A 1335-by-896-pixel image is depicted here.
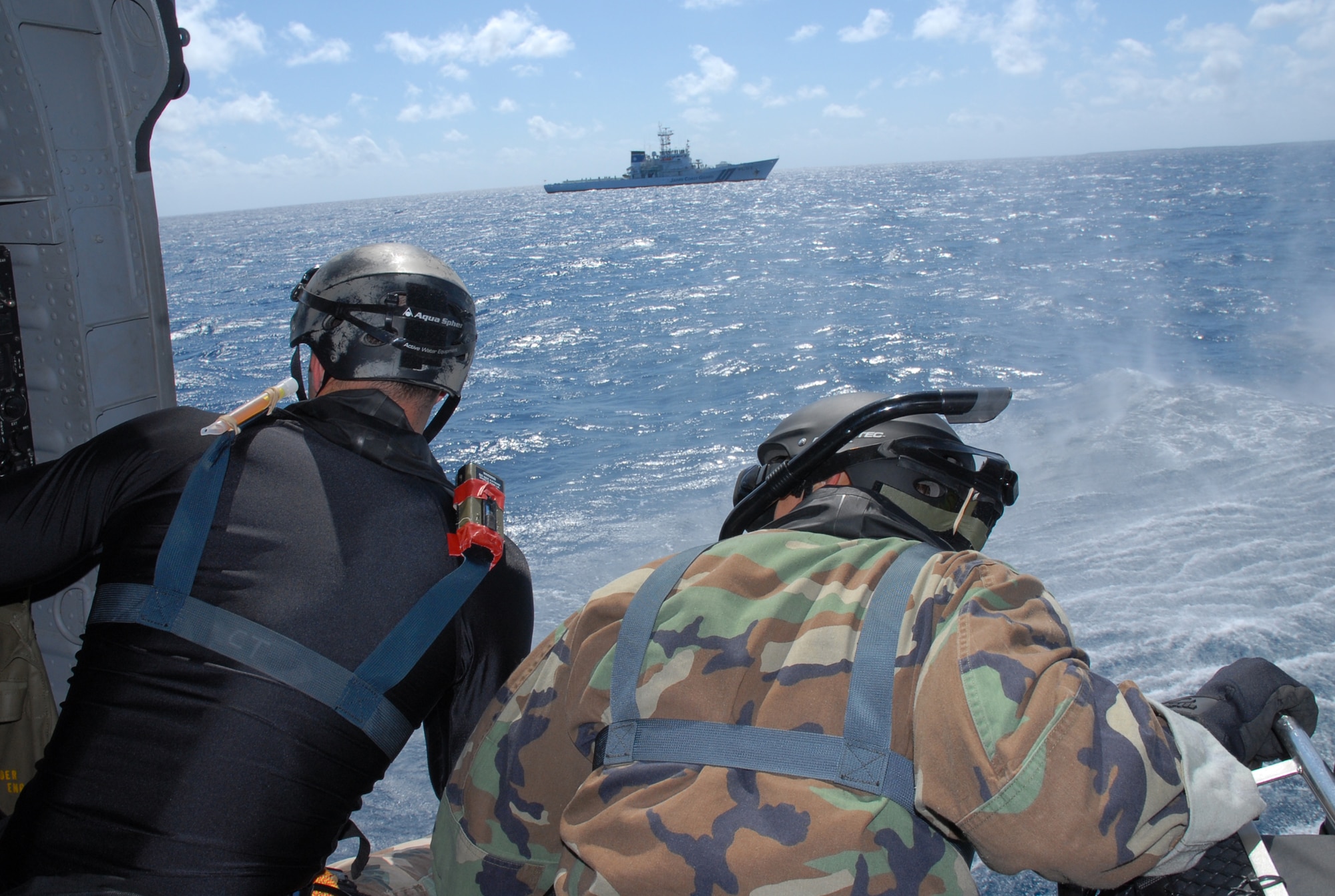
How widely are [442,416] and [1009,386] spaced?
8.14m

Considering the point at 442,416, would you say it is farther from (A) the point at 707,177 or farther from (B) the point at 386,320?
(A) the point at 707,177

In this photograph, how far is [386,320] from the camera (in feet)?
6.26

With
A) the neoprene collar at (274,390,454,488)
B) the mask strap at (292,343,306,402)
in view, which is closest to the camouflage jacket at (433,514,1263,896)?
the neoprene collar at (274,390,454,488)

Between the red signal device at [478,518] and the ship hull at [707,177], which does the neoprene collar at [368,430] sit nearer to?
the red signal device at [478,518]

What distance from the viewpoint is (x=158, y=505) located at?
1523 millimetres

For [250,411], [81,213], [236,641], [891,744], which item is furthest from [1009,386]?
[236,641]

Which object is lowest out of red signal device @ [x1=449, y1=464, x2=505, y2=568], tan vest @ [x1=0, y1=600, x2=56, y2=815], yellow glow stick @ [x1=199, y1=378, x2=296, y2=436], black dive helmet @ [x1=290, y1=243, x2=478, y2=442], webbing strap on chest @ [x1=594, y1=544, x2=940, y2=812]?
tan vest @ [x1=0, y1=600, x2=56, y2=815]

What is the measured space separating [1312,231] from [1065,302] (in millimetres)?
12421

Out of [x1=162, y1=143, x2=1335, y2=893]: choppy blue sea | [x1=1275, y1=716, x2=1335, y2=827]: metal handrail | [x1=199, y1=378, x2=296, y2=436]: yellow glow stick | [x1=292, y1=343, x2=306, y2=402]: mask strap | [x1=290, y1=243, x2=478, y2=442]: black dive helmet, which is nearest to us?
[x1=1275, y1=716, x2=1335, y2=827]: metal handrail

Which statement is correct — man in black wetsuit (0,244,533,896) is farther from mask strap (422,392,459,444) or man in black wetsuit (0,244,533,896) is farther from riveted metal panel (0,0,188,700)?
riveted metal panel (0,0,188,700)

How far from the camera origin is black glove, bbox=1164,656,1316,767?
1.41 meters

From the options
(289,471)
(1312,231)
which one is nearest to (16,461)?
(289,471)

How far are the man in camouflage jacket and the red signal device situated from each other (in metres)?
0.37

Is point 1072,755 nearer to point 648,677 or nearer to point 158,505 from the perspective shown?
point 648,677
